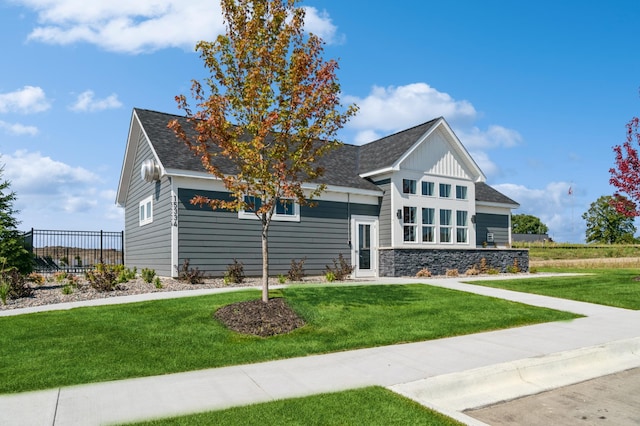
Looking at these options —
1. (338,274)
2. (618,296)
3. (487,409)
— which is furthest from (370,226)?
(487,409)

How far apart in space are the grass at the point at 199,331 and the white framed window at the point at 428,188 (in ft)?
32.3

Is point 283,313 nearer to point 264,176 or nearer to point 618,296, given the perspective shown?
point 264,176

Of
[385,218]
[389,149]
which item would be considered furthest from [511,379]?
[389,149]

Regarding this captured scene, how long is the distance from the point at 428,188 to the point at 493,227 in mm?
6241

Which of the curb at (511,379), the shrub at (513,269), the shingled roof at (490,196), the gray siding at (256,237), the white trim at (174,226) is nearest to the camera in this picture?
the curb at (511,379)

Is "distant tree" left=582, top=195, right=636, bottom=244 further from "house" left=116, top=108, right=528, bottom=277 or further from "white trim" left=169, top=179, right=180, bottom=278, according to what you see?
"white trim" left=169, top=179, right=180, bottom=278

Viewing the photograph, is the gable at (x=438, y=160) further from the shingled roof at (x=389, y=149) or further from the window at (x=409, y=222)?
the window at (x=409, y=222)

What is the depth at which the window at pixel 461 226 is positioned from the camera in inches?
920

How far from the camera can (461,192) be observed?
2372 cm

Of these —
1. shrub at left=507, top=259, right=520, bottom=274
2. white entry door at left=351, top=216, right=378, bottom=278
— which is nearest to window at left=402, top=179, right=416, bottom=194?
white entry door at left=351, top=216, right=378, bottom=278

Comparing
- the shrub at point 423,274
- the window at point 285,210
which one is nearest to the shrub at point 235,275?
the window at point 285,210

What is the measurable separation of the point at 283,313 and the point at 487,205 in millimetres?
19076

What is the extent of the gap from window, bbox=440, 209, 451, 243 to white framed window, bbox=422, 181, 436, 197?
1078 millimetres

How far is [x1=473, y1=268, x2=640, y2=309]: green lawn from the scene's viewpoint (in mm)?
13445
